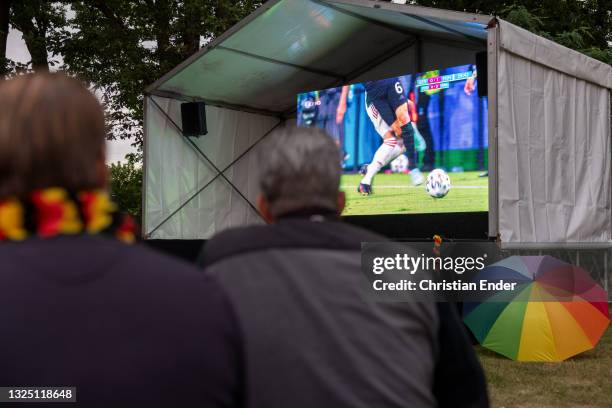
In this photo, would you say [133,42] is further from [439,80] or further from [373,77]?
[439,80]

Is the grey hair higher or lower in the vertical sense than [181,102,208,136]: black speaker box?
lower

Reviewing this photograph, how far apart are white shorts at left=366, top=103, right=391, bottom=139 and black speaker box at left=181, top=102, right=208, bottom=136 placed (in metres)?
2.72

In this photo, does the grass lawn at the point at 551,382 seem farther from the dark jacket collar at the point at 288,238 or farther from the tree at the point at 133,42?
the tree at the point at 133,42

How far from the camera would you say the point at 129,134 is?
1791cm

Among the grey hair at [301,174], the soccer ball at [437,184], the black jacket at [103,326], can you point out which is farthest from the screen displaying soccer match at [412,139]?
the black jacket at [103,326]

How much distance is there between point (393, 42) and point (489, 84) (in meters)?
4.35

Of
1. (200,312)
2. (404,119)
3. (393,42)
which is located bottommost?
(200,312)

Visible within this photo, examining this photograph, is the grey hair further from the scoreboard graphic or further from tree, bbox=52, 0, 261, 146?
tree, bbox=52, 0, 261, 146

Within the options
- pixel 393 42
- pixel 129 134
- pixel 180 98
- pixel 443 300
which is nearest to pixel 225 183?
pixel 180 98

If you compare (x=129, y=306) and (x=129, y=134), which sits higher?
(x=129, y=134)

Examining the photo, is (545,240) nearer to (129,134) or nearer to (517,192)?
(517,192)

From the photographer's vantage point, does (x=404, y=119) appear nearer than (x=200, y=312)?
No

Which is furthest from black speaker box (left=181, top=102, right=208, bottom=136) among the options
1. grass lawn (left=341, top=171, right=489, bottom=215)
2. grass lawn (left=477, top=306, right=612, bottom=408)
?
grass lawn (left=477, top=306, right=612, bottom=408)

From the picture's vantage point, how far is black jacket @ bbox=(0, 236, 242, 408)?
43.3 inches
